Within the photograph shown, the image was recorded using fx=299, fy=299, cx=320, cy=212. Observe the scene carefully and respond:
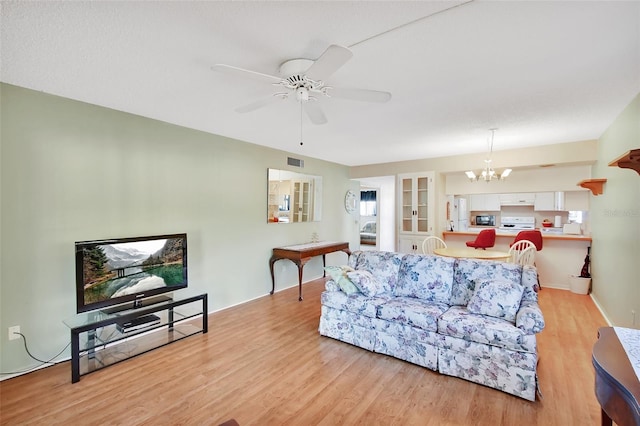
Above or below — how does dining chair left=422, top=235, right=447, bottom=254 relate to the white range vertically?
below

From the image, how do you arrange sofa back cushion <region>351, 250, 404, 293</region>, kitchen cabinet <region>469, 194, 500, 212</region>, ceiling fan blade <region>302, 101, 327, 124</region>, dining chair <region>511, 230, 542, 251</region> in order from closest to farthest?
ceiling fan blade <region>302, 101, 327, 124</region> → sofa back cushion <region>351, 250, 404, 293</region> → dining chair <region>511, 230, 542, 251</region> → kitchen cabinet <region>469, 194, 500, 212</region>

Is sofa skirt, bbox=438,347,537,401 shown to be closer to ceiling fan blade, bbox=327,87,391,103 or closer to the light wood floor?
the light wood floor

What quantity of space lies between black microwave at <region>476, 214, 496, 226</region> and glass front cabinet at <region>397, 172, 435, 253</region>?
5.82 feet

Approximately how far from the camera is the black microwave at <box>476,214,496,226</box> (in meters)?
6.62

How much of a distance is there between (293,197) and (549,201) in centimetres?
494

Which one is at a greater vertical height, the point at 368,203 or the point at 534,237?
the point at 368,203

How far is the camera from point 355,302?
117 inches

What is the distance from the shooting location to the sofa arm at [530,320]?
2.15 meters

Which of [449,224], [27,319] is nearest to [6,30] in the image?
[27,319]

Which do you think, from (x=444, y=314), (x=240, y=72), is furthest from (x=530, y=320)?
(x=240, y=72)

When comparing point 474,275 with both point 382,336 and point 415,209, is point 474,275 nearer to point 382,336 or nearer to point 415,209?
point 382,336

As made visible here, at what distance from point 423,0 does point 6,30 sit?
2.30 meters

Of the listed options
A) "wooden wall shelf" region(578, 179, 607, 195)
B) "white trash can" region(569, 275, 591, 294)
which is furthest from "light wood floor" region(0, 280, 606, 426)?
"white trash can" region(569, 275, 591, 294)

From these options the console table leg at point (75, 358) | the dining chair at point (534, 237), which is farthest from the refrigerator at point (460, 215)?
the console table leg at point (75, 358)
